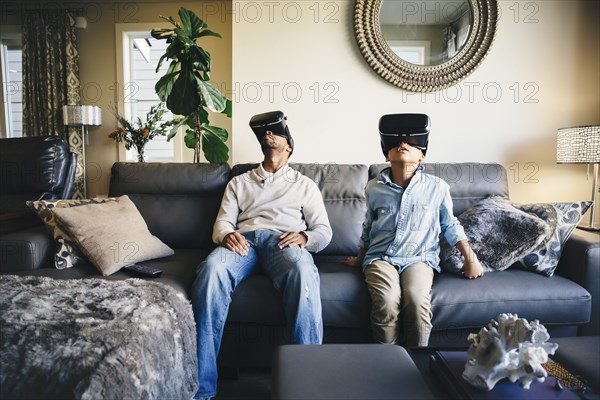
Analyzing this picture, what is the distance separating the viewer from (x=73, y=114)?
3920 millimetres

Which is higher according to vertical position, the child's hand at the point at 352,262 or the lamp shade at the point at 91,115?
the lamp shade at the point at 91,115

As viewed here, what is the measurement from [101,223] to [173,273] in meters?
0.41

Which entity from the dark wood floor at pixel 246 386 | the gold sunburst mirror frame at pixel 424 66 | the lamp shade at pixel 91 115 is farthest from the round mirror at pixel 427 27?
the lamp shade at pixel 91 115

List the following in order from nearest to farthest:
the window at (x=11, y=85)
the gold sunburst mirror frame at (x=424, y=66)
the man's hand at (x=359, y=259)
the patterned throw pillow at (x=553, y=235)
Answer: the patterned throw pillow at (x=553, y=235) < the man's hand at (x=359, y=259) < the gold sunburst mirror frame at (x=424, y=66) < the window at (x=11, y=85)

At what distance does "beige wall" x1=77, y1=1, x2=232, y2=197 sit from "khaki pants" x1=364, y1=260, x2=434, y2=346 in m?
3.39

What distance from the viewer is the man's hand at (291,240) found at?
1658mm

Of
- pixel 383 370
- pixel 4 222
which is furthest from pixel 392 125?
pixel 4 222

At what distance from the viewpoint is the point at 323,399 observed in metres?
0.75

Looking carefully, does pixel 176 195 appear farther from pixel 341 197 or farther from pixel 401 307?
pixel 401 307

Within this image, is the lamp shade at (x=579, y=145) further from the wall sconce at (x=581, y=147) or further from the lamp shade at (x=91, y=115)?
the lamp shade at (x=91, y=115)

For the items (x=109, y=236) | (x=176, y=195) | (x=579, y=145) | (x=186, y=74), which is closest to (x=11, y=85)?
(x=186, y=74)

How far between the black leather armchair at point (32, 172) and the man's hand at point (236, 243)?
3.67 feet

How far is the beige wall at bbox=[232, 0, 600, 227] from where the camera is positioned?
2.38m

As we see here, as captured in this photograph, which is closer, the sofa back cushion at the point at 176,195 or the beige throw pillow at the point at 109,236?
the beige throw pillow at the point at 109,236
